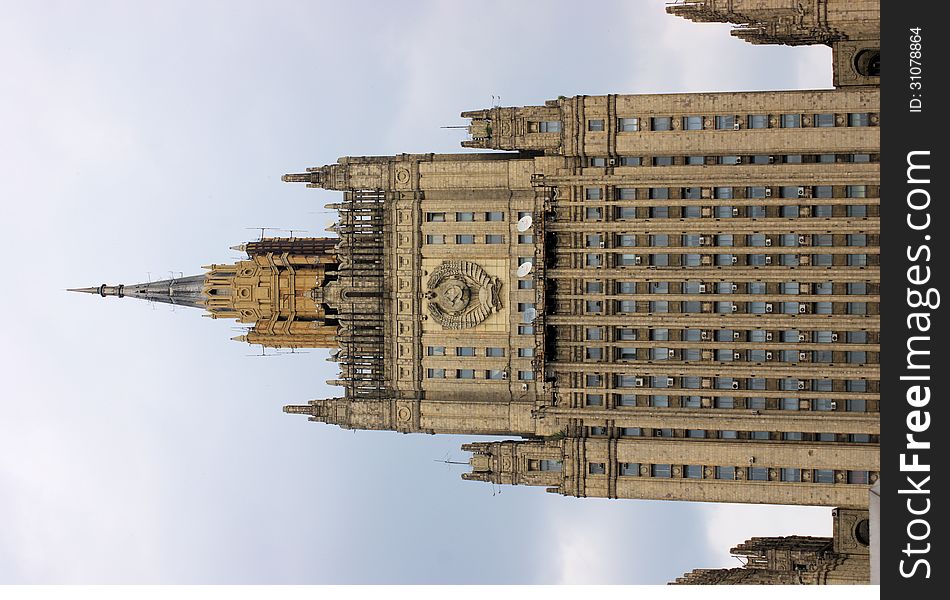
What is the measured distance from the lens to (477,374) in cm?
11494

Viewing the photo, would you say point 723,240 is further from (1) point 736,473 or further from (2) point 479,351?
(2) point 479,351

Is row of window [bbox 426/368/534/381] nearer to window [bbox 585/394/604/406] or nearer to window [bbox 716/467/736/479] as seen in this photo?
window [bbox 585/394/604/406]

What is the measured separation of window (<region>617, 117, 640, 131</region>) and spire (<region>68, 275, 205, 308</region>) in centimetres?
4311

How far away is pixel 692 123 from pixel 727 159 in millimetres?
3941

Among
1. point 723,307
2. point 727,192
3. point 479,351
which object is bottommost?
point 479,351

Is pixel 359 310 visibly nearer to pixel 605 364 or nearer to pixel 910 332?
pixel 605 364

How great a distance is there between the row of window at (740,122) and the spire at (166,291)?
143ft

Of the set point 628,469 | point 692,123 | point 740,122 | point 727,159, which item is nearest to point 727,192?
point 727,159

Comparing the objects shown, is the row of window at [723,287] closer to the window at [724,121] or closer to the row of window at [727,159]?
the row of window at [727,159]

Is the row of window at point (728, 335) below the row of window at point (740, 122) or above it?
below

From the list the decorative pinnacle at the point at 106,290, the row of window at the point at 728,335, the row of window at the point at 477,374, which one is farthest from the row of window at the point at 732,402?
the decorative pinnacle at the point at 106,290

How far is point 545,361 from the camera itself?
111562 mm

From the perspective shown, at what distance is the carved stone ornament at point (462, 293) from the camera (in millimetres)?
114188

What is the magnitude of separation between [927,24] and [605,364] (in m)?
35.4
